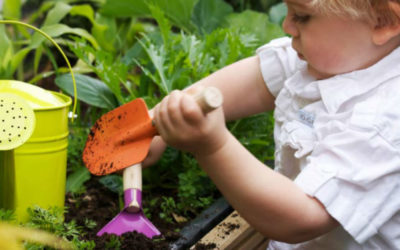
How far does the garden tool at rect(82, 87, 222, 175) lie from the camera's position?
1256 mm

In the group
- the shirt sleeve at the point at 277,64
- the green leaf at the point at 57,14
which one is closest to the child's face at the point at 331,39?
the shirt sleeve at the point at 277,64

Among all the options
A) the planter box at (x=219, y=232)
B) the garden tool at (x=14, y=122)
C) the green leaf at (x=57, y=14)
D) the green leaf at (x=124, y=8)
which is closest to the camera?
the garden tool at (x=14, y=122)

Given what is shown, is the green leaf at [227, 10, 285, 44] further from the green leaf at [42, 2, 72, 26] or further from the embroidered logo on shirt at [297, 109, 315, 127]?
the embroidered logo on shirt at [297, 109, 315, 127]

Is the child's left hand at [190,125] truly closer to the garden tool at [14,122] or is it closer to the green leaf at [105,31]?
the garden tool at [14,122]

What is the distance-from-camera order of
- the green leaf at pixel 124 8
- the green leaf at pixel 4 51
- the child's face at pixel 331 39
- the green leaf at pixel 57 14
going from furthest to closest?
the green leaf at pixel 124 8 → the green leaf at pixel 57 14 → the green leaf at pixel 4 51 → the child's face at pixel 331 39

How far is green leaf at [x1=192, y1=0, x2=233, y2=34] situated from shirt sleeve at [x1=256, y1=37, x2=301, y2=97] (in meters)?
1.01

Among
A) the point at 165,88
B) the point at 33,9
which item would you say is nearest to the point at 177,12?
the point at 165,88

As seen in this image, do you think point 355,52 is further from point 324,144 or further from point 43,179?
point 43,179

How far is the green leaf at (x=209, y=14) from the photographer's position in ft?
8.38

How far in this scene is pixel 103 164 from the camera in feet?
4.36

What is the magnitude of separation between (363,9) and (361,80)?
157mm

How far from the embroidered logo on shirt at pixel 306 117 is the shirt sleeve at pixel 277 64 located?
0.20 m

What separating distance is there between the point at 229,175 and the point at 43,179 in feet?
1.68

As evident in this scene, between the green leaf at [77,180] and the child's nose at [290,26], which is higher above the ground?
the child's nose at [290,26]
